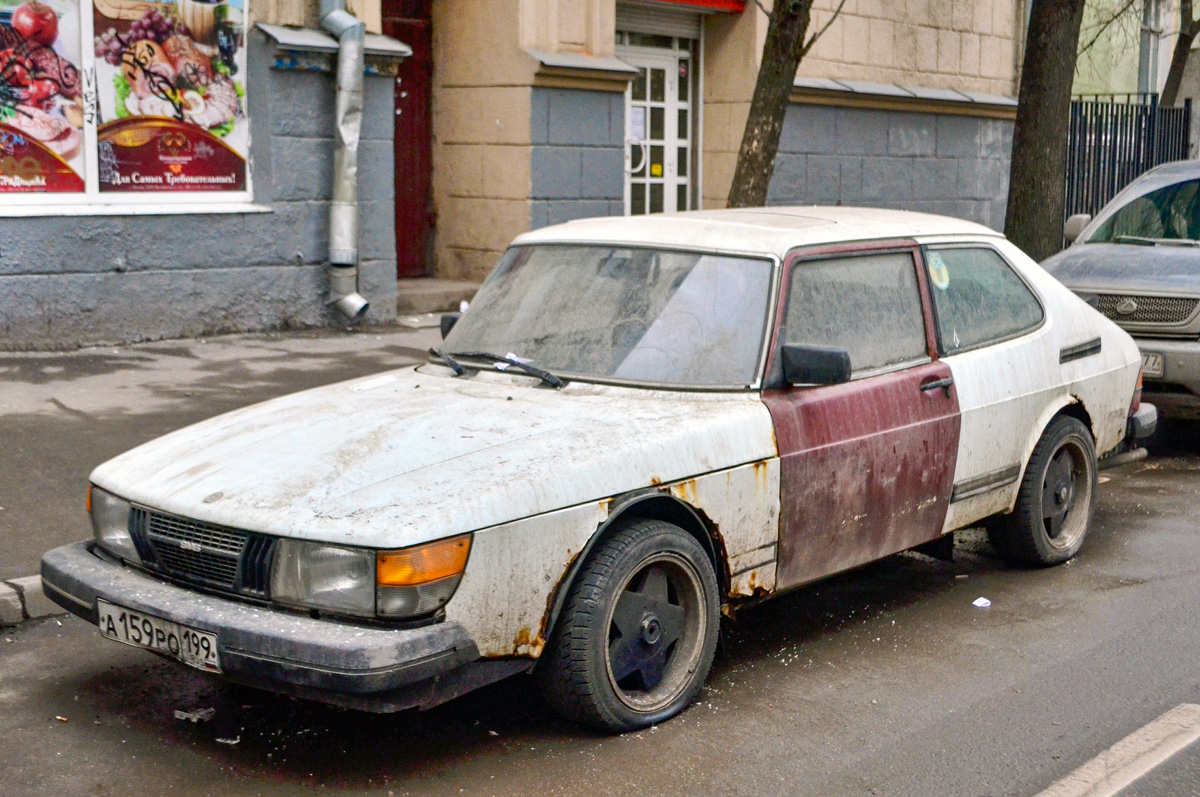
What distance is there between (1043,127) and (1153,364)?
376 cm

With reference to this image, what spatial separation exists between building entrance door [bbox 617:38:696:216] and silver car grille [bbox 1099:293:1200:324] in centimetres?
649

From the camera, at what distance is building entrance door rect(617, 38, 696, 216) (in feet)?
48.8

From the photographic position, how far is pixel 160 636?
13.4ft

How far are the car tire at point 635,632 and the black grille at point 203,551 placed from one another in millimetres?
890

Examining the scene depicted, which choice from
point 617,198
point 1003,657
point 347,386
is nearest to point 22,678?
point 347,386

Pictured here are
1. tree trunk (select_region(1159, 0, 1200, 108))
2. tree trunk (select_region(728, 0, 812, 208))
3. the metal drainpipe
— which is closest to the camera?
tree trunk (select_region(728, 0, 812, 208))

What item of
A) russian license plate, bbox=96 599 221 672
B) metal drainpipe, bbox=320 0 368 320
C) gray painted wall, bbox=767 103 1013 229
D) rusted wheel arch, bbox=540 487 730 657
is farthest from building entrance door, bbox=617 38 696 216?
russian license plate, bbox=96 599 221 672

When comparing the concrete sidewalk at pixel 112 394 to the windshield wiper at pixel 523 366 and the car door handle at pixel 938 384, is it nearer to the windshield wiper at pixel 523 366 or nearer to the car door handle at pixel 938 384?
the windshield wiper at pixel 523 366

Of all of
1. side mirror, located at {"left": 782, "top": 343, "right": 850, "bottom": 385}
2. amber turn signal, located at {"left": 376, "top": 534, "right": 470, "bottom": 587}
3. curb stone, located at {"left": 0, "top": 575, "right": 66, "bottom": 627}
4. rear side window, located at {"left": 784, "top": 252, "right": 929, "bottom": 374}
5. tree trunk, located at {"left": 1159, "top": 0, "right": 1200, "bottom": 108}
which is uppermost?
tree trunk, located at {"left": 1159, "top": 0, "right": 1200, "bottom": 108}

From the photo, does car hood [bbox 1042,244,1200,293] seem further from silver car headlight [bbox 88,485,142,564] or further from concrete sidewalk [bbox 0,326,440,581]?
silver car headlight [bbox 88,485,142,564]

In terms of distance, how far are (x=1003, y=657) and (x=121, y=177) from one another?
7.88 m

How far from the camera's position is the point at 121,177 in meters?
10.7

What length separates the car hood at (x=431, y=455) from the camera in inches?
157

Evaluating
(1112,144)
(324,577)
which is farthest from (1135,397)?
(1112,144)
